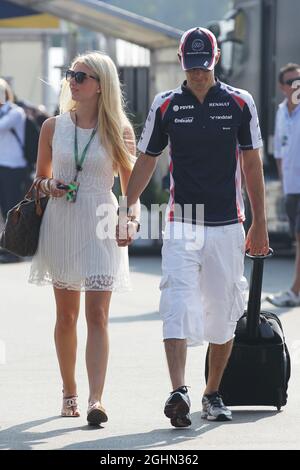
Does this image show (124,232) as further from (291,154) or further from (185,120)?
(291,154)

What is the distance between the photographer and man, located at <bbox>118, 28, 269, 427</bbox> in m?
7.09

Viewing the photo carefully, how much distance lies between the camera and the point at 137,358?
941 centimetres

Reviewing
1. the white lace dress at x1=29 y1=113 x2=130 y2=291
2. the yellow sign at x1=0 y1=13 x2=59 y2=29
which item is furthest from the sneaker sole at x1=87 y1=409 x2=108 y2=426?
the yellow sign at x1=0 y1=13 x2=59 y2=29

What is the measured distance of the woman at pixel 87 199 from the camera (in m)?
7.28

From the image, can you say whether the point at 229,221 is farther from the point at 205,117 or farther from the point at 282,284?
the point at 282,284

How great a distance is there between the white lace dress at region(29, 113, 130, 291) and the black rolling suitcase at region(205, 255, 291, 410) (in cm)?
69

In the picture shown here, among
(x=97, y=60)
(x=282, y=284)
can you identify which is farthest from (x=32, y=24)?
(x=97, y=60)

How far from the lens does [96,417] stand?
279 inches

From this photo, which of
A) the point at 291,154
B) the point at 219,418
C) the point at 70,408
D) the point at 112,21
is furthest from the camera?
the point at 112,21

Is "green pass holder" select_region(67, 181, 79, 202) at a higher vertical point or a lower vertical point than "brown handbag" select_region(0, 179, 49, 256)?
higher

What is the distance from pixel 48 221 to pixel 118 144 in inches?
20.4

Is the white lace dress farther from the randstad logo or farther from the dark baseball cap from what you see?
the dark baseball cap

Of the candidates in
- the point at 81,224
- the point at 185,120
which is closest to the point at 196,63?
the point at 185,120

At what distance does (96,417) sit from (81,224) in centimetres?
96
